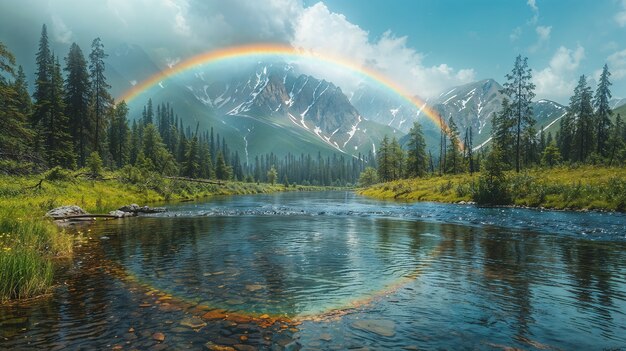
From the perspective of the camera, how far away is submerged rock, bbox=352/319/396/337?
8.96 meters

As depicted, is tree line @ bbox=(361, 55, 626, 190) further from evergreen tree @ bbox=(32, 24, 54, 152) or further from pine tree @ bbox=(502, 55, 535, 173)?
evergreen tree @ bbox=(32, 24, 54, 152)

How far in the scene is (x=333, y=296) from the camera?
12.0m

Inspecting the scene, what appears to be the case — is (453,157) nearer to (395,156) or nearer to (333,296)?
(395,156)

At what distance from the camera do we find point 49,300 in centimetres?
1105

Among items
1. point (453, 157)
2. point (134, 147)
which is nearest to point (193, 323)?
point (453, 157)

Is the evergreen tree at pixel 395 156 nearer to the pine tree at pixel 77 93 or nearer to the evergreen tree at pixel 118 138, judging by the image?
the evergreen tree at pixel 118 138

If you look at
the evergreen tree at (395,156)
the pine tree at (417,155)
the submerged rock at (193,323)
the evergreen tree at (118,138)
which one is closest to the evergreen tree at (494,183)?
the submerged rock at (193,323)

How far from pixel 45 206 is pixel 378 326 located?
3670 cm

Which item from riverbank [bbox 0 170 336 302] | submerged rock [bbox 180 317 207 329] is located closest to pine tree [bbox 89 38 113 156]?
riverbank [bbox 0 170 336 302]

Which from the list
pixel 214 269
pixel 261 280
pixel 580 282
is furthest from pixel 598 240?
pixel 214 269

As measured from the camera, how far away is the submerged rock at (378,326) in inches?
353

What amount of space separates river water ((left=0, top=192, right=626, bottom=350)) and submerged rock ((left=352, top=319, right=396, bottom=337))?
5 centimetres

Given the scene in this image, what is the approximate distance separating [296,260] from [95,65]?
66.8m

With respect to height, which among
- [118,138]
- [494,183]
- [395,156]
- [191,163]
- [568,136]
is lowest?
[494,183]
